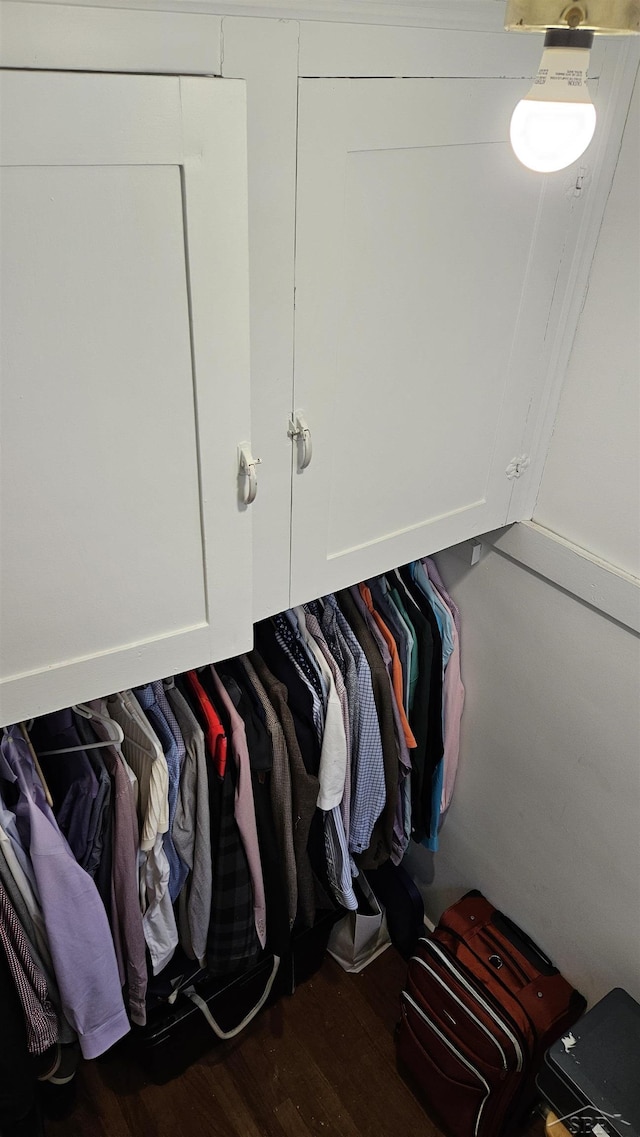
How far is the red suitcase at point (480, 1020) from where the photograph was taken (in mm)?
1703

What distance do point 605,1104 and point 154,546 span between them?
131cm

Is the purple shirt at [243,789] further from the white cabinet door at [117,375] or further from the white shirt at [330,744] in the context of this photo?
the white cabinet door at [117,375]

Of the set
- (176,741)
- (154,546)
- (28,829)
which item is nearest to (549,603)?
(176,741)

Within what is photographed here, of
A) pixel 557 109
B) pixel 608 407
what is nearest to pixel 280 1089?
pixel 608 407

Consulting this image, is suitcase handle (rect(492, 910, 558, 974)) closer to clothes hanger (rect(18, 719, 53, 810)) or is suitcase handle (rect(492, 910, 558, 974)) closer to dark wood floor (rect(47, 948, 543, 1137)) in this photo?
dark wood floor (rect(47, 948, 543, 1137))

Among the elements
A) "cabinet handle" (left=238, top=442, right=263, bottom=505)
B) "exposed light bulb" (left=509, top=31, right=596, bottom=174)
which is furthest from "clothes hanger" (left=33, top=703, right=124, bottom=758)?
"exposed light bulb" (left=509, top=31, right=596, bottom=174)

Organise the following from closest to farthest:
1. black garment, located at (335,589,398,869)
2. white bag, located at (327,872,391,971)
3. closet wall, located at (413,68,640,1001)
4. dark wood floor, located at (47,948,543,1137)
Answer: closet wall, located at (413,68,640,1001) → black garment, located at (335,589,398,869) → dark wood floor, located at (47,948,543,1137) → white bag, located at (327,872,391,971)

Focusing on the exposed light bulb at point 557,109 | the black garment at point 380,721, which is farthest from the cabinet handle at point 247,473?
the black garment at point 380,721

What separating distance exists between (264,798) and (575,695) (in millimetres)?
634

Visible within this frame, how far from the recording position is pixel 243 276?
0.95m

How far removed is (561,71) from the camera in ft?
2.46

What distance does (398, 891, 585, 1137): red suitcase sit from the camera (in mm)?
1703

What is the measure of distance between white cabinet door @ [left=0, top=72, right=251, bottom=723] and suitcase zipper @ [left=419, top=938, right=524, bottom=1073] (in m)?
1.09

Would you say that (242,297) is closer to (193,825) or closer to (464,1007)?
(193,825)
